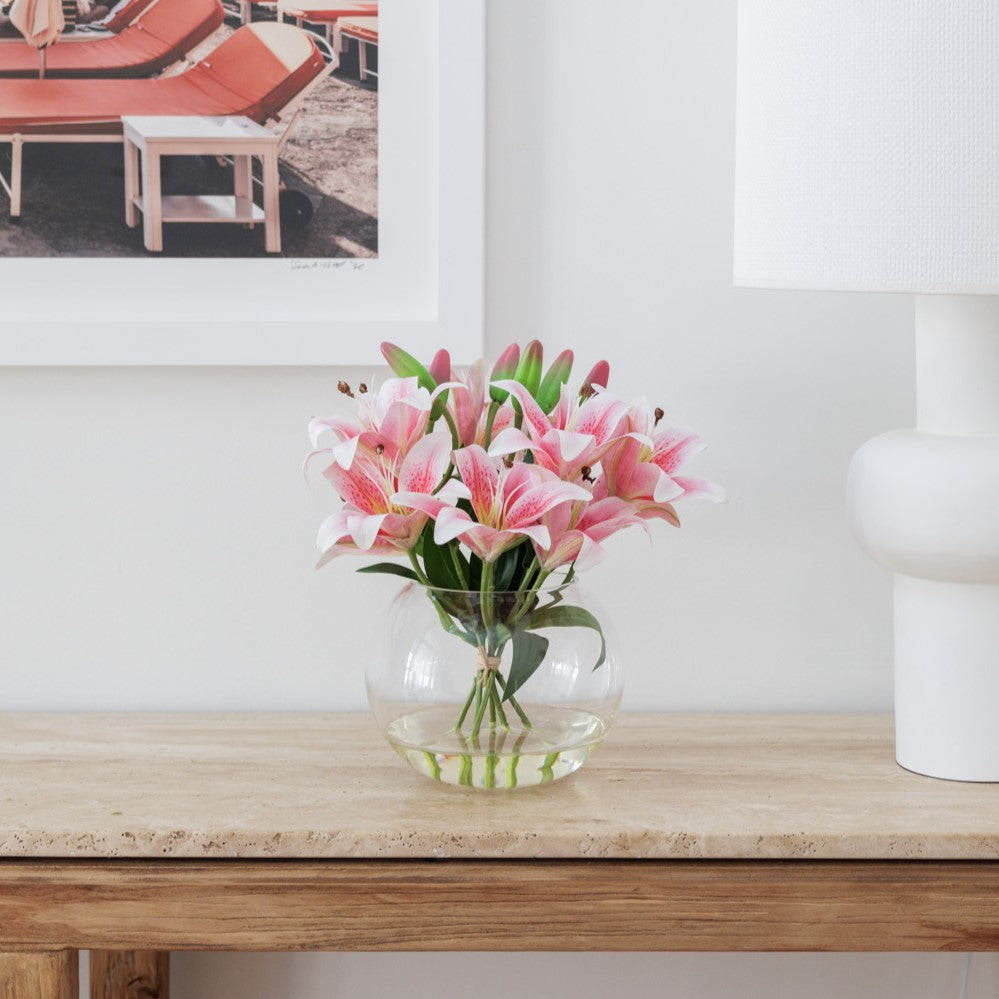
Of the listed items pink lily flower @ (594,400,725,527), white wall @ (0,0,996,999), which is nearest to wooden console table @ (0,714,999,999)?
pink lily flower @ (594,400,725,527)

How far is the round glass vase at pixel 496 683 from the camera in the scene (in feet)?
3.03

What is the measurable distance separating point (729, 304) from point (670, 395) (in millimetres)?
103

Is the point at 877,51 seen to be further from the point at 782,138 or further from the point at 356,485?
the point at 356,485

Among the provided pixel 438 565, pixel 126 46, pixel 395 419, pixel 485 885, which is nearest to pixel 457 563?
pixel 438 565

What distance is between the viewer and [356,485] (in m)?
0.90

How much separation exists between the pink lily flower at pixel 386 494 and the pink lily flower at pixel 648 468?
13cm

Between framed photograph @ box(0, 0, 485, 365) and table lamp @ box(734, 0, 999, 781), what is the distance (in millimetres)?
317

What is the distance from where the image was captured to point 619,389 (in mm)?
1211

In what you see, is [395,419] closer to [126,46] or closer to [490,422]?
[490,422]

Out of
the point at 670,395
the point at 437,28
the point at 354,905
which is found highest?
the point at 437,28

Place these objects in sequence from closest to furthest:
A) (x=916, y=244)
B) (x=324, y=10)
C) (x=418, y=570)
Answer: (x=916, y=244) → (x=418, y=570) → (x=324, y=10)

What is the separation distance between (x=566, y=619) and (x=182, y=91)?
2.04 feet

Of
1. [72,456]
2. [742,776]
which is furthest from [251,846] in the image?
[72,456]
